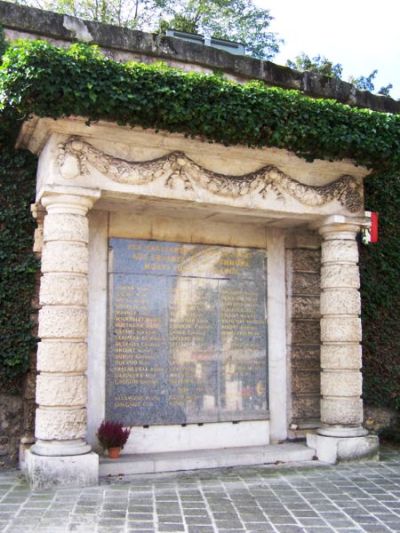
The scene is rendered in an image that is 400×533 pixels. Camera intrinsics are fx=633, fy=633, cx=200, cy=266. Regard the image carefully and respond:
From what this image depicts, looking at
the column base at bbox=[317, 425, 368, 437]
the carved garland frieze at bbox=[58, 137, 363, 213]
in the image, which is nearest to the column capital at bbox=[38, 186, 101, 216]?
the carved garland frieze at bbox=[58, 137, 363, 213]

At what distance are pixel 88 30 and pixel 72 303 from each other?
4.00 metres

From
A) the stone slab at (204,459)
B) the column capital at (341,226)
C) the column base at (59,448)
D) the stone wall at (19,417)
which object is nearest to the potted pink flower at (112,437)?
the stone slab at (204,459)

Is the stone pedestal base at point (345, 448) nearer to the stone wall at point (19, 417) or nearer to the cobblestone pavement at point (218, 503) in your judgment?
the cobblestone pavement at point (218, 503)

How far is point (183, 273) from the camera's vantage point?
8.00 m

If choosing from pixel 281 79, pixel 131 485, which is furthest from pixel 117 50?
pixel 131 485

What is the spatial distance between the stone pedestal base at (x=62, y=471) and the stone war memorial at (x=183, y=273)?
0.02 meters

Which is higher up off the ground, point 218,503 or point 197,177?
point 197,177

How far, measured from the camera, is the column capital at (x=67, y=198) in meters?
6.63

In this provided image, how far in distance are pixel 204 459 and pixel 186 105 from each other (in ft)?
13.1

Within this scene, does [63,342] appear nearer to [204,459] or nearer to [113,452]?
[113,452]

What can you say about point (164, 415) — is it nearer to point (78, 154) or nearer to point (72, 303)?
point (72, 303)

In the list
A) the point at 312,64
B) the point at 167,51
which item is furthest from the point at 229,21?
the point at 167,51

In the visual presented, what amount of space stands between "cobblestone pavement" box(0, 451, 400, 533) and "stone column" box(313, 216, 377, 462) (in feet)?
1.68

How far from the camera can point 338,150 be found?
7.55 meters
